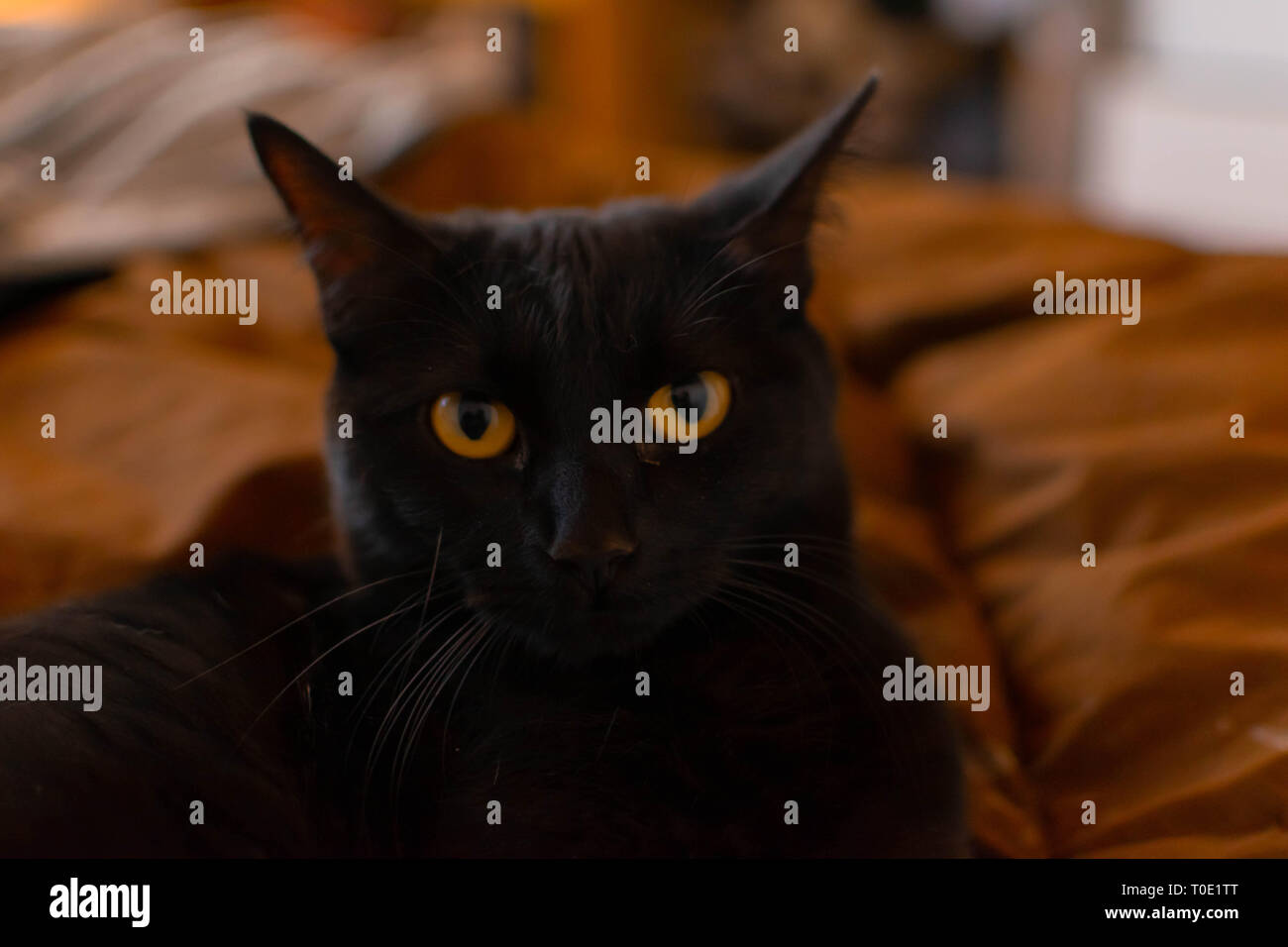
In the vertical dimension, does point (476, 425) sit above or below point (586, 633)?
above

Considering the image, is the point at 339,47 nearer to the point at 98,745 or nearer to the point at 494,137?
the point at 494,137

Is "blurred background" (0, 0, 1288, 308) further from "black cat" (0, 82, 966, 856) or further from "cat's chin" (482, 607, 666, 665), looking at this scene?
"cat's chin" (482, 607, 666, 665)

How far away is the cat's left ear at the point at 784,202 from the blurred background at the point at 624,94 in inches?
3.5

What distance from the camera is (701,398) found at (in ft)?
2.52

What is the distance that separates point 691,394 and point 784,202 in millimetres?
162

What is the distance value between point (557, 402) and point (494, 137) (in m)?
1.43

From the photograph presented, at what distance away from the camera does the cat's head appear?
0.72m

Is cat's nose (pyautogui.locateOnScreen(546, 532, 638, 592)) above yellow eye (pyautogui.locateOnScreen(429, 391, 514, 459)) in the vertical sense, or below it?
below

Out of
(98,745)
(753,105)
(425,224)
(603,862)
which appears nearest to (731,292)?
(425,224)

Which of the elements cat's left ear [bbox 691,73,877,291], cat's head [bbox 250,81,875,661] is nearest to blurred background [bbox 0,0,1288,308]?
cat's left ear [bbox 691,73,877,291]

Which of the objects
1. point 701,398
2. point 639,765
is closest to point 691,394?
point 701,398

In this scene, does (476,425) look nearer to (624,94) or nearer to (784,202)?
(784,202)

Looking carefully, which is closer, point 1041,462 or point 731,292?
point 731,292

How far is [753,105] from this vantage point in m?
3.99
